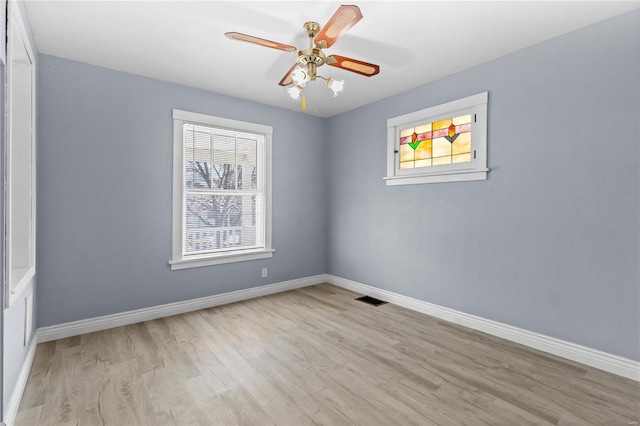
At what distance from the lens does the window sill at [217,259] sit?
3.61m

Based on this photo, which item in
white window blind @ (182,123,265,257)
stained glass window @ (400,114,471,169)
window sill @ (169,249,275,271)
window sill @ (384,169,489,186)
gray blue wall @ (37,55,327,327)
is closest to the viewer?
gray blue wall @ (37,55,327,327)

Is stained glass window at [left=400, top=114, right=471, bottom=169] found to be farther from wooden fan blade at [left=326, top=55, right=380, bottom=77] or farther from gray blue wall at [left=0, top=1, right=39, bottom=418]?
gray blue wall at [left=0, top=1, right=39, bottom=418]

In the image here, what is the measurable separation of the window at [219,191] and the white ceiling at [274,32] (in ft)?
2.14

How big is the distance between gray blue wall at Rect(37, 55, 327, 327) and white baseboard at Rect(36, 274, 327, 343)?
0.20 ft

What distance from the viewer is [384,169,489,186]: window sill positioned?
3.13m

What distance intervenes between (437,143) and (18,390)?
403cm

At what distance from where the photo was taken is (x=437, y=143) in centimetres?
353

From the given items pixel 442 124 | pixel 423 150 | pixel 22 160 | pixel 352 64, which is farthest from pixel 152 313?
pixel 442 124

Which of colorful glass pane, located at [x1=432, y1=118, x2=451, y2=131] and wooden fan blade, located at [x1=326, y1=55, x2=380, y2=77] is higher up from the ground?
wooden fan blade, located at [x1=326, y1=55, x2=380, y2=77]

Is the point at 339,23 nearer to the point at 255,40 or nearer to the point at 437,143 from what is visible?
the point at 255,40

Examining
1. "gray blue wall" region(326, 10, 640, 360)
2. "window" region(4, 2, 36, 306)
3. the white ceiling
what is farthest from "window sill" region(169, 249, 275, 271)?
the white ceiling

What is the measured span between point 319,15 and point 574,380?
321cm

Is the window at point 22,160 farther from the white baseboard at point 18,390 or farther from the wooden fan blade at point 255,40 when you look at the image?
the wooden fan blade at point 255,40

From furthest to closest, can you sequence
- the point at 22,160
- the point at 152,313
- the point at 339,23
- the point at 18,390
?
the point at 152,313 < the point at 22,160 < the point at 18,390 < the point at 339,23
